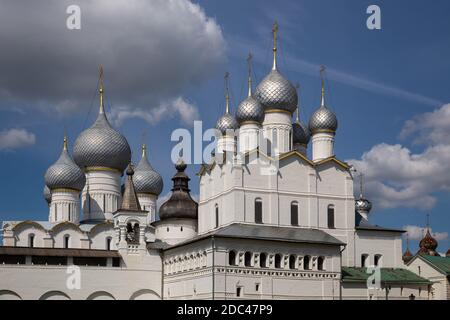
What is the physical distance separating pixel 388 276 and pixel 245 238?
9.22m

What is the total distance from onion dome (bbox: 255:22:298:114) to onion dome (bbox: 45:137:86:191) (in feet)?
44.1

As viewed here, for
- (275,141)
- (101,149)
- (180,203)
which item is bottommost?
(180,203)

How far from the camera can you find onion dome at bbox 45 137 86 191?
168 ft

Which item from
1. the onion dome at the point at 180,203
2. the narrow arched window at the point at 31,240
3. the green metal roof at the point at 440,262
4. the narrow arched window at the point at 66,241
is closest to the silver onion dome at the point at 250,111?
the onion dome at the point at 180,203

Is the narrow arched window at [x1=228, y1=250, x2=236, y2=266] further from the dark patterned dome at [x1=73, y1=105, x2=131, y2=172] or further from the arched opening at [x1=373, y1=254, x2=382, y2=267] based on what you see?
the dark patterned dome at [x1=73, y1=105, x2=131, y2=172]

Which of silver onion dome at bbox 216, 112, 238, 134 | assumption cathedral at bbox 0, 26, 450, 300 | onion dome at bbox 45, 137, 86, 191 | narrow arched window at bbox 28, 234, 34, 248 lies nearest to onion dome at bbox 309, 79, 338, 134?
assumption cathedral at bbox 0, 26, 450, 300

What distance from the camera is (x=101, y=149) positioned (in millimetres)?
52344

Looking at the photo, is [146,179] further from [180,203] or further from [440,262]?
[440,262]

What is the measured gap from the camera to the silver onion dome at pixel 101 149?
172ft

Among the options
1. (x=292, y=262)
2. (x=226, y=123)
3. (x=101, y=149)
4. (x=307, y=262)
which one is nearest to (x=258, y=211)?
(x=292, y=262)

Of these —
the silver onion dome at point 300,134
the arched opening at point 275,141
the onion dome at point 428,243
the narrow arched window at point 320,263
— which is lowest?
the narrow arched window at point 320,263

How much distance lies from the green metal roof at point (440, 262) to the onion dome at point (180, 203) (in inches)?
547

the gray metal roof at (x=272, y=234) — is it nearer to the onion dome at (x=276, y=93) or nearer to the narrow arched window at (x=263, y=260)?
the narrow arched window at (x=263, y=260)

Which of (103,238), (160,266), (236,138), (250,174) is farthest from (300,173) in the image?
(103,238)
